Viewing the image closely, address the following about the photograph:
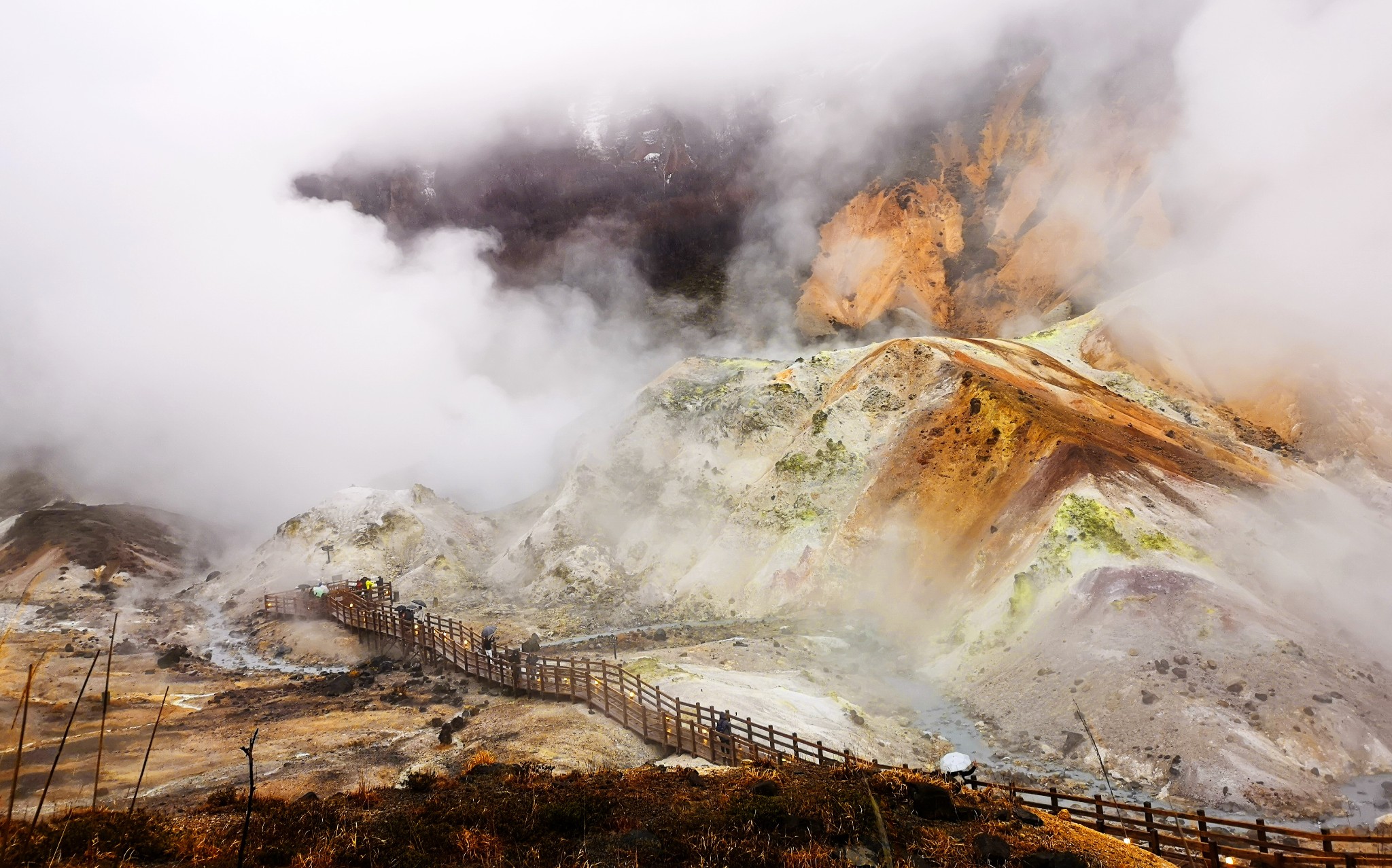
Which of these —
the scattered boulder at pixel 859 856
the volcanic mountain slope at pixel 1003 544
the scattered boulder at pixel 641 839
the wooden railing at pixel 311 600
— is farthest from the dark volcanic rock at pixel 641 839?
the wooden railing at pixel 311 600

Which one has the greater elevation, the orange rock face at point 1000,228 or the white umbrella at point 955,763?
the orange rock face at point 1000,228

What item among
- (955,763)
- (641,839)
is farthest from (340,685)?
(955,763)

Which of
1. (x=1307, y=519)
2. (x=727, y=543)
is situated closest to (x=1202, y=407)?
(x=1307, y=519)

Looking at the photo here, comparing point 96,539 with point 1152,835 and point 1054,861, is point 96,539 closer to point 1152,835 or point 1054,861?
point 1054,861

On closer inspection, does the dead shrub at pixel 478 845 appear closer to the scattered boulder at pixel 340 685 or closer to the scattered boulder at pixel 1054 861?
the scattered boulder at pixel 1054 861

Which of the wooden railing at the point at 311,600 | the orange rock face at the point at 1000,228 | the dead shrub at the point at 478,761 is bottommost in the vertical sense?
the dead shrub at the point at 478,761

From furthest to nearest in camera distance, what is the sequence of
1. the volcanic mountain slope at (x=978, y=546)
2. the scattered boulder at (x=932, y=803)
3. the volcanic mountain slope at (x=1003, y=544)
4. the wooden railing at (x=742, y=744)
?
the volcanic mountain slope at (x=978, y=546) → the volcanic mountain slope at (x=1003, y=544) → the scattered boulder at (x=932, y=803) → the wooden railing at (x=742, y=744)

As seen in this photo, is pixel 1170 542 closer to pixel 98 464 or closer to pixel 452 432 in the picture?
pixel 452 432

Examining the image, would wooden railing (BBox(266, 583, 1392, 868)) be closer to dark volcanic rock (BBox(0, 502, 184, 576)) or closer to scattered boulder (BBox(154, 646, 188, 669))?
scattered boulder (BBox(154, 646, 188, 669))
